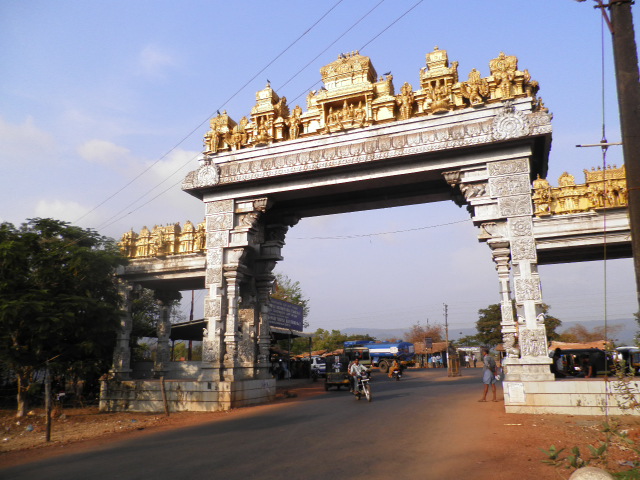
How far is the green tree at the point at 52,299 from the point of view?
40.5ft

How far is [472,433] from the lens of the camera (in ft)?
29.1

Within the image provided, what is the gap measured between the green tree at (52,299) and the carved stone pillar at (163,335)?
311cm

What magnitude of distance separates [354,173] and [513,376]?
284 inches

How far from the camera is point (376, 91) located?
14.7 metres

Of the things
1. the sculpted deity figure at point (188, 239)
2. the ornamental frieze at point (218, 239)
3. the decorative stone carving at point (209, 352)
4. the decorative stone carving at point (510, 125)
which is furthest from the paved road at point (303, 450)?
the decorative stone carving at point (510, 125)

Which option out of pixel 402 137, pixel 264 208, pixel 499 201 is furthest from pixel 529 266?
pixel 264 208

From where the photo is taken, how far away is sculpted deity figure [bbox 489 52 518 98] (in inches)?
501

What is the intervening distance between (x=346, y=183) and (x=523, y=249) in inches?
216

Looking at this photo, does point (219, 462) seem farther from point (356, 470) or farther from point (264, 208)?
point (264, 208)

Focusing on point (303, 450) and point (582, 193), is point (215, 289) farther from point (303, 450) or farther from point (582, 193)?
point (582, 193)

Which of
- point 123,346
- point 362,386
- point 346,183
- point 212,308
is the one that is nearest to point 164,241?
point 212,308

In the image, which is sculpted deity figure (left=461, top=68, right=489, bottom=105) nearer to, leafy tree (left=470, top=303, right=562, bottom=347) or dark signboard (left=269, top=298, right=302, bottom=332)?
dark signboard (left=269, top=298, right=302, bottom=332)

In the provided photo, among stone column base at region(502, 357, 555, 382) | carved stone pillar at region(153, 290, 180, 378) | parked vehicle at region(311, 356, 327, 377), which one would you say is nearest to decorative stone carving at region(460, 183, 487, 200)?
stone column base at region(502, 357, 555, 382)

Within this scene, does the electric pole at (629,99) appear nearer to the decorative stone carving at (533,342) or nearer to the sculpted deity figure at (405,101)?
the decorative stone carving at (533,342)
